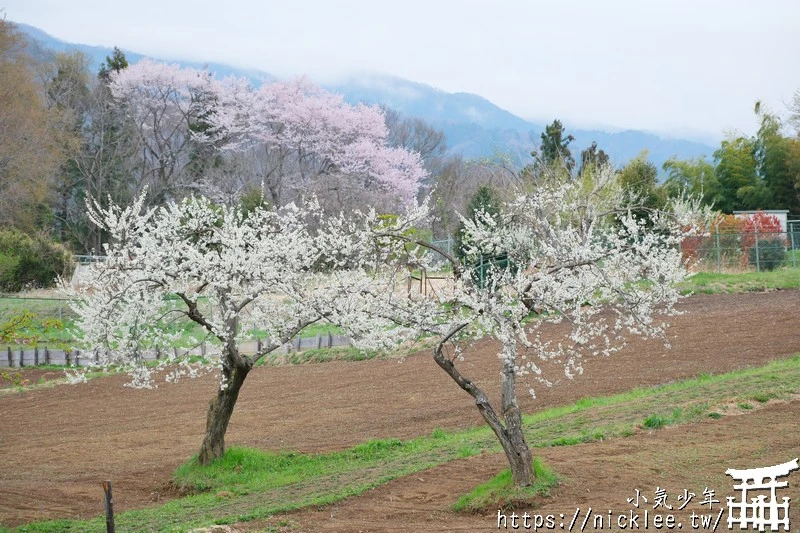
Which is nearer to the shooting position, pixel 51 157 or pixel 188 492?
pixel 188 492

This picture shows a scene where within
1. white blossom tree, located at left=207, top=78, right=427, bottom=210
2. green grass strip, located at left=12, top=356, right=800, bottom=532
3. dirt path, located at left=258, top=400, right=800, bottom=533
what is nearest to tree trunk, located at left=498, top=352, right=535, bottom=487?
dirt path, located at left=258, top=400, right=800, bottom=533

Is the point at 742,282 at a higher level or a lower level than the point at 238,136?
lower

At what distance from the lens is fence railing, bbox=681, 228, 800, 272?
30.0m

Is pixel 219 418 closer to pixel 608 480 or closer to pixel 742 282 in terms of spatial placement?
pixel 608 480

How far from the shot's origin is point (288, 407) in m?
19.3

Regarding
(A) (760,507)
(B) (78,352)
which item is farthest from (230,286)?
(B) (78,352)

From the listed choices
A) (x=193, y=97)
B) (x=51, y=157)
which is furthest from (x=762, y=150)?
(x=51, y=157)

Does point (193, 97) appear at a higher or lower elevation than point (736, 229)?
higher

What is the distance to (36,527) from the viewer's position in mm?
10367

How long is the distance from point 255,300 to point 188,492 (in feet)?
10.1

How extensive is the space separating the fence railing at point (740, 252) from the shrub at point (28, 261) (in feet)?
82.0

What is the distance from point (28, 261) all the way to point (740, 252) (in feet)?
91.5

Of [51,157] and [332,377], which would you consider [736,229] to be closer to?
[332,377]

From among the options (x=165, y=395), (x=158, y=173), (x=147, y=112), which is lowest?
(x=165, y=395)
